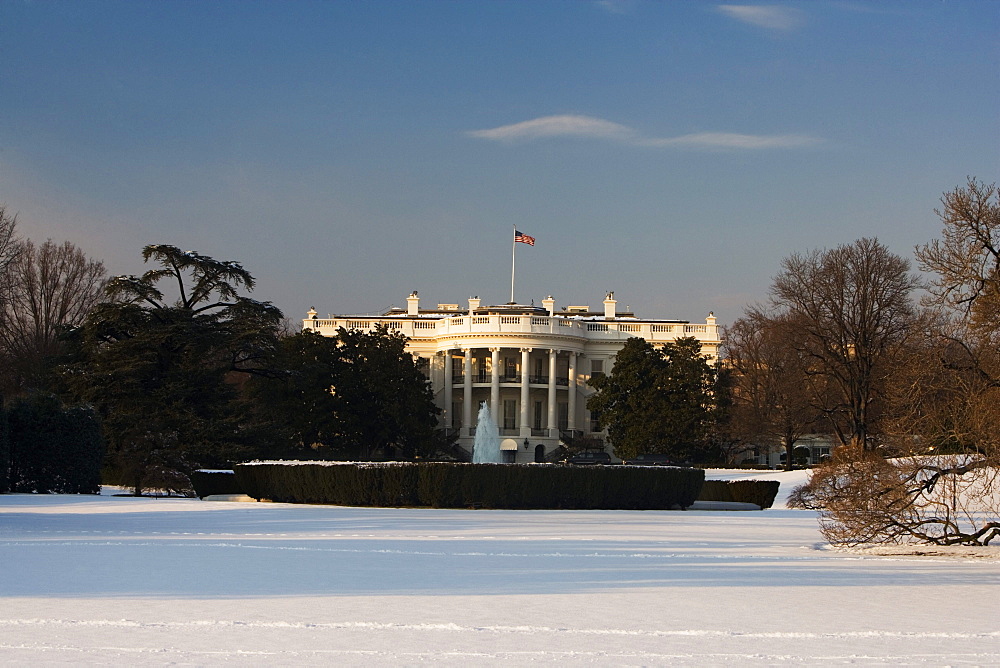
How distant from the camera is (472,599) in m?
11.9

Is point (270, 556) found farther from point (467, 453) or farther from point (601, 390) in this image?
point (467, 453)

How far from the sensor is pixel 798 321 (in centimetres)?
5006

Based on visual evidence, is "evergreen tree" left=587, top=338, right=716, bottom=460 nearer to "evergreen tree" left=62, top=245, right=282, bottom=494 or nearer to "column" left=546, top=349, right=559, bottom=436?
Answer: "column" left=546, top=349, right=559, bottom=436

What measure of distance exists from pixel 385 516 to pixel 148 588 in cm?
1626

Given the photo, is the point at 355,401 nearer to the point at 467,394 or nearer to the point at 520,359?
the point at 467,394

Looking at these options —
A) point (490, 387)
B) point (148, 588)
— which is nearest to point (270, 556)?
point (148, 588)

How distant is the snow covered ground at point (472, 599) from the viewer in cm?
885

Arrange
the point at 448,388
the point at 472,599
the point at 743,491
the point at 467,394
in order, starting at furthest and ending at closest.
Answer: the point at 448,388 → the point at 467,394 → the point at 743,491 → the point at 472,599

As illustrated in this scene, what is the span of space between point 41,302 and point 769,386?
1570 inches

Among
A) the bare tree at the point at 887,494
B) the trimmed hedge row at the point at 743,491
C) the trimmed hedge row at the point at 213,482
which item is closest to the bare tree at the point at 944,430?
the bare tree at the point at 887,494

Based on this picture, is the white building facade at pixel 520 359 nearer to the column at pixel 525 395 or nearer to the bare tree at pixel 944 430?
the column at pixel 525 395

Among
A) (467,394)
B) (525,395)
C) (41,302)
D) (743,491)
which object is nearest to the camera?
(743,491)

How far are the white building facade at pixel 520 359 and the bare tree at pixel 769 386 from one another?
1070 cm

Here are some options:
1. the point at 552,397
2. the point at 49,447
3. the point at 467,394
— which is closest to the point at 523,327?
the point at 552,397
